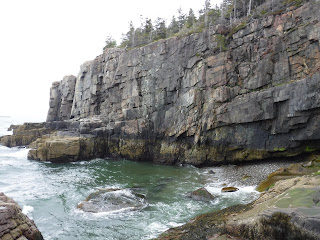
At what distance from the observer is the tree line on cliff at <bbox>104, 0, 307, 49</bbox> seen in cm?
3797

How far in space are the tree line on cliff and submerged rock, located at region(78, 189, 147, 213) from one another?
3176 centimetres

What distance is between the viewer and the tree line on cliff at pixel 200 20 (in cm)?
3797

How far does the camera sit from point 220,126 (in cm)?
3095

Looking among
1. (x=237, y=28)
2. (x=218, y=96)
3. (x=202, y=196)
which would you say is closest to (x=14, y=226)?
(x=202, y=196)

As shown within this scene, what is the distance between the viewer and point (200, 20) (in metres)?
54.2

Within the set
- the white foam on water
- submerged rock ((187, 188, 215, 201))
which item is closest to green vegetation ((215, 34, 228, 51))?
submerged rock ((187, 188, 215, 201))

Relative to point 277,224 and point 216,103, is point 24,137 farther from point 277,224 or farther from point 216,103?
point 277,224

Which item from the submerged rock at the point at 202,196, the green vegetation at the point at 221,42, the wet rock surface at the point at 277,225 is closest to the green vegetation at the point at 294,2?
the green vegetation at the point at 221,42

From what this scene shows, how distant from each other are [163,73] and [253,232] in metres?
33.9

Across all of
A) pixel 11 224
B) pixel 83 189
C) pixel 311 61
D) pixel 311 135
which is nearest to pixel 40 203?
pixel 83 189

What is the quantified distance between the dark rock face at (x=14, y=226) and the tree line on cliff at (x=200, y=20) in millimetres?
38426

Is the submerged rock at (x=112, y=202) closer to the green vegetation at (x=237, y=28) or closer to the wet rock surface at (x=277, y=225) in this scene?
the wet rock surface at (x=277, y=225)

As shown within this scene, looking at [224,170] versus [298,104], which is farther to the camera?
[224,170]

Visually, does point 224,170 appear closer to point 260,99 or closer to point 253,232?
point 260,99
